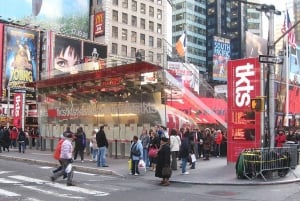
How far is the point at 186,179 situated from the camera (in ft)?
54.5

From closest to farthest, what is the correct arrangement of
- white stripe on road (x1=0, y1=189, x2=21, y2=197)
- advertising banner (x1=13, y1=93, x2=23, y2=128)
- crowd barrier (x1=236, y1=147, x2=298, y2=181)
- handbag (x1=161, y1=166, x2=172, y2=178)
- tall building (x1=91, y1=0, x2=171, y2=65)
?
white stripe on road (x1=0, y1=189, x2=21, y2=197) → handbag (x1=161, y1=166, x2=172, y2=178) → crowd barrier (x1=236, y1=147, x2=298, y2=181) → advertising banner (x1=13, y1=93, x2=23, y2=128) → tall building (x1=91, y1=0, x2=171, y2=65)

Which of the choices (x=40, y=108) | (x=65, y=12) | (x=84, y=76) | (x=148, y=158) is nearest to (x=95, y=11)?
(x=65, y=12)

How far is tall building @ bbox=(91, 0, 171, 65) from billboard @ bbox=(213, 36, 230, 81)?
15340 mm

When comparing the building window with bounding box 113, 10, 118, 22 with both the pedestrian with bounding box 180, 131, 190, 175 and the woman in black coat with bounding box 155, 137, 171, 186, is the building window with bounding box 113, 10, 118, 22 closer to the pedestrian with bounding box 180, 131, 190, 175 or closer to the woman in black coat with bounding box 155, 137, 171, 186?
the pedestrian with bounding box 180, 131, 190, 175

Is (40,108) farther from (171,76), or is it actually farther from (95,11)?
(95,11)

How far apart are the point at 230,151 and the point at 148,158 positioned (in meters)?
3.51

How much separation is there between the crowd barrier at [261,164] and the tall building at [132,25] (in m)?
73.3

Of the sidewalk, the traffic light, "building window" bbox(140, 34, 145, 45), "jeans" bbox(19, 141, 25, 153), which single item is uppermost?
"building window" bbox(140, 34, 145, 45)

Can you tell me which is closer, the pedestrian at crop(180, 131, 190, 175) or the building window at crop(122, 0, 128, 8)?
the pedestrian at crop(180, 131, 190, 175)

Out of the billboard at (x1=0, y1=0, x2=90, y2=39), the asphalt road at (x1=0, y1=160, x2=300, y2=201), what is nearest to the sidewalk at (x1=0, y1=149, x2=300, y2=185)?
the asphalt road at (x1=0, y1=160, x2=300, y2=201)

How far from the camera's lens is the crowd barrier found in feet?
53.3

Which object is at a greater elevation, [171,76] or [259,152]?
[171,76]

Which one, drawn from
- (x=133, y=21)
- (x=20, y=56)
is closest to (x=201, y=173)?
(x=20, y=56)

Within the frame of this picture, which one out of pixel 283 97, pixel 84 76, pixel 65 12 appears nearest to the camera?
pixel 84 76
